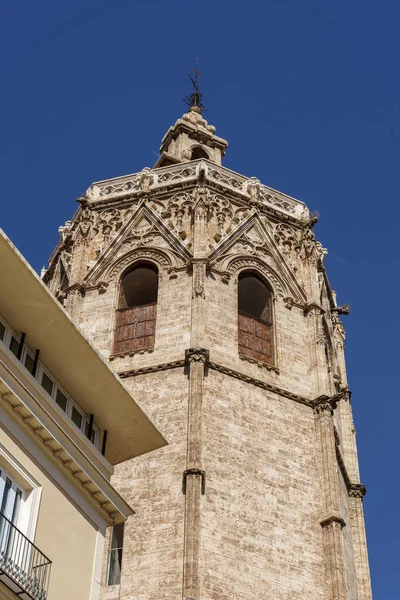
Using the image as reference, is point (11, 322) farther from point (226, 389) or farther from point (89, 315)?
point (89, 315)

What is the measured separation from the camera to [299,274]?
3262cm

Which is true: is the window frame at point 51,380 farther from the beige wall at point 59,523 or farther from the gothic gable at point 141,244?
the gothic gable at point 141,244

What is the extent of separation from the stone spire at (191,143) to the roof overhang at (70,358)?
21759 millimetres

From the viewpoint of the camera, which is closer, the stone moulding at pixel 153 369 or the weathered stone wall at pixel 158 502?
the weathered stone wall at pixel 158 502

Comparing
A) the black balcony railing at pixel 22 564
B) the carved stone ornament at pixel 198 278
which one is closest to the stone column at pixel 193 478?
the carved stone ornament at pixel 198 278

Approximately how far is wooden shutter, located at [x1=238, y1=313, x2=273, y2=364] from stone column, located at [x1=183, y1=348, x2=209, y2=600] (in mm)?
1888

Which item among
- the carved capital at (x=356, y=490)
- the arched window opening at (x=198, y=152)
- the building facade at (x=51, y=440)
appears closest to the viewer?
the building facade at (x=51, y=440)

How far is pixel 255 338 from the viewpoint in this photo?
29.9 metres

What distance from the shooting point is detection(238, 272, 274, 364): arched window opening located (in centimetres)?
2961

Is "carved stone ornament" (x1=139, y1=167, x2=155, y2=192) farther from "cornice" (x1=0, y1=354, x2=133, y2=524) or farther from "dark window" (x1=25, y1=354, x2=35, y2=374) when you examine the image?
"cornice" (x1=0, y1=354, x2=133, y2=524)

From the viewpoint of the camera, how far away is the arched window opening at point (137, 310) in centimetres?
2955

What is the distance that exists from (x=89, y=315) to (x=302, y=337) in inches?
222

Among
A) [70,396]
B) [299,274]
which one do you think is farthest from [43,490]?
[299,274]

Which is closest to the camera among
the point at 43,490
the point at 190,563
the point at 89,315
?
the point at 43,490
